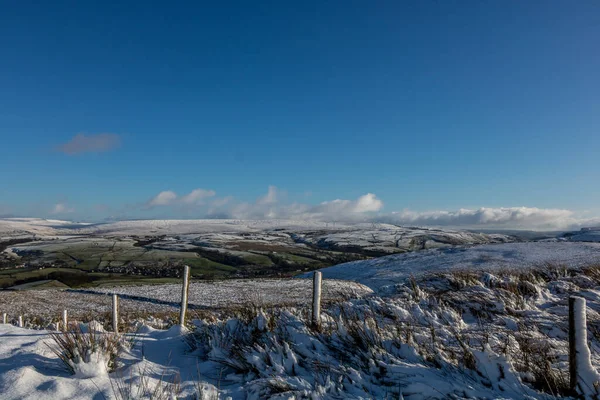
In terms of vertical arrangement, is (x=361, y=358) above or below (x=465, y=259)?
above

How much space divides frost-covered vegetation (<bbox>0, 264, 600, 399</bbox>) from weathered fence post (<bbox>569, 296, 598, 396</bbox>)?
7.5 inches

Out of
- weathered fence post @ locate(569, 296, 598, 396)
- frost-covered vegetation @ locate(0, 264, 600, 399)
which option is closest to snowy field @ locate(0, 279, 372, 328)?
frost-covered vegetation @ locate(0, 264, 600, 399)

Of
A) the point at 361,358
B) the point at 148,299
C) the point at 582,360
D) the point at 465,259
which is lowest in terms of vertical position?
the point at 148,299

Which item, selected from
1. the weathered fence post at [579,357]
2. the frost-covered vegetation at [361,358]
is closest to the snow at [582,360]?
the weathered fence post at [579,357]

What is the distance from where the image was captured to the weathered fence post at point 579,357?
409cm

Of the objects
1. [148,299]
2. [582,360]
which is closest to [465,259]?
[148,299]

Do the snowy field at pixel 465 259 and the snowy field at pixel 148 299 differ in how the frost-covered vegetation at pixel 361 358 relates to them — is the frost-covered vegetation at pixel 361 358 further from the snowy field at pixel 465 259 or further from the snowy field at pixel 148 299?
the snowy field at pixel 465 259

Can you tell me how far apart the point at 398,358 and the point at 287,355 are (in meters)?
1.52

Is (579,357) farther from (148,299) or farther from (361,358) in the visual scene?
(148,299)

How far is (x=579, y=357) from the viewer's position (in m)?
4.15

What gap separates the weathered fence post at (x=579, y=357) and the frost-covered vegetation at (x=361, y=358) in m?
0.19

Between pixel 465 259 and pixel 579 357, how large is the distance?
3187 cm

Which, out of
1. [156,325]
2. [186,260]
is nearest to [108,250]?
[186,260]

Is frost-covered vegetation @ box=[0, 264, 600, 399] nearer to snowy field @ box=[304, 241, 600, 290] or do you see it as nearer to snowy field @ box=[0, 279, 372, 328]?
snowy field @ box=[0, 279, 372, 328]
